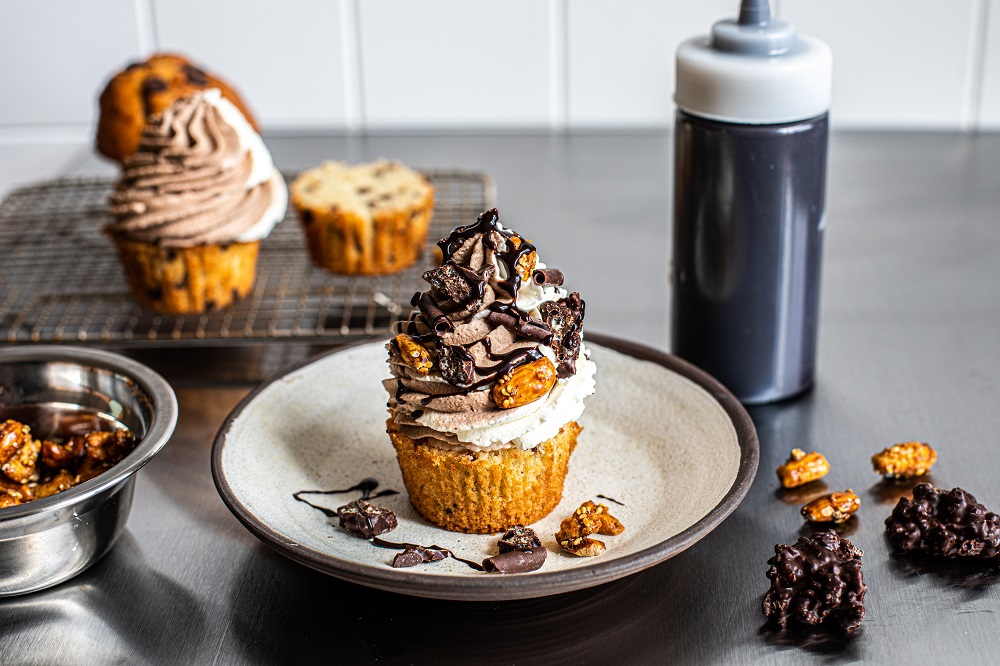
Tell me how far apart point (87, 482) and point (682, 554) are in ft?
1.74

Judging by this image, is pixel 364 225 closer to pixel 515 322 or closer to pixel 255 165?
pixel 255 165

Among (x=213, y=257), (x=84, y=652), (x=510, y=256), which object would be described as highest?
(x=510, y=256)

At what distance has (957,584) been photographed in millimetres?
1003

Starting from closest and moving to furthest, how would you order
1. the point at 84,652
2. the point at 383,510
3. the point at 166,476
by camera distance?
the point at 84,652, the point at 383,510, the point at 166,476

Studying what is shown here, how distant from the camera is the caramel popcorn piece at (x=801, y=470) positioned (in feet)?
3.80

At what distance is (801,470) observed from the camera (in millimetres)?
1160

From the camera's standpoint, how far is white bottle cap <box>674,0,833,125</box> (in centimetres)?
117

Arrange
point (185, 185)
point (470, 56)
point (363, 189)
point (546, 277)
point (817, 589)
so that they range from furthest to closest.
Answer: point (470, 56) → point (363, 189) → point (185, 185) → point (546, 277) → point (817, 589)

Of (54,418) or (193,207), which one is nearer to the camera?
(54,418)

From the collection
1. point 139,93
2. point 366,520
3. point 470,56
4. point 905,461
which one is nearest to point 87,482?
point 366,520

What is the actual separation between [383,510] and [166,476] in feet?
0.94

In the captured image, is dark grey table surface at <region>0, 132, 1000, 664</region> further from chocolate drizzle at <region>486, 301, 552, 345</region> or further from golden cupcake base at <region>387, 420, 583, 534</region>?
chocolate drizzle at <region>486, 301, 552, 345</region>

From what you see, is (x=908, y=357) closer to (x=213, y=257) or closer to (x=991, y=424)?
(x=991, y=424)

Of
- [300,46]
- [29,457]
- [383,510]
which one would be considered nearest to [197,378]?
[29,457]
